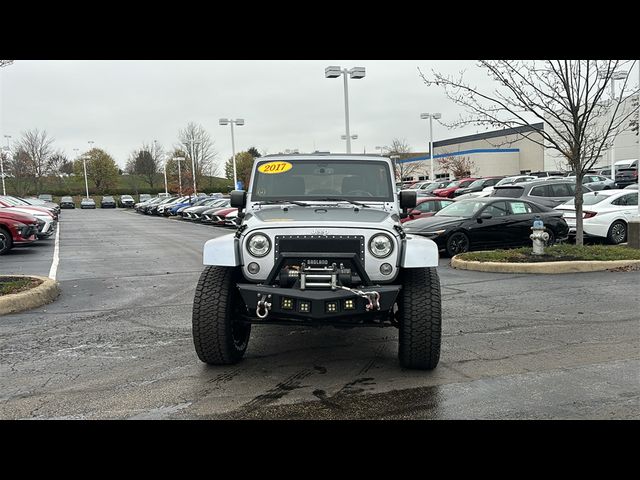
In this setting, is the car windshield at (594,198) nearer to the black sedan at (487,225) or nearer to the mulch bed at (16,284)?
the black sedan at (487,225)

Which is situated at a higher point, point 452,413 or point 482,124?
point 482,124

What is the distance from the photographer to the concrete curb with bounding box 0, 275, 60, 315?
312 inches

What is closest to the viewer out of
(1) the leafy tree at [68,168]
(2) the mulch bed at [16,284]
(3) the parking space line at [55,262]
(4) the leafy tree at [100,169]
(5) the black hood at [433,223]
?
(2) the mulch bed at [16,284]

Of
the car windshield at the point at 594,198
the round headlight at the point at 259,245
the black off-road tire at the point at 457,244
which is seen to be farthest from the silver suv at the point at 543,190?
the round headlight at the point at 259,245

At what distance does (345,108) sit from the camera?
26062mm

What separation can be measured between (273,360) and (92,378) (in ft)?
5.40

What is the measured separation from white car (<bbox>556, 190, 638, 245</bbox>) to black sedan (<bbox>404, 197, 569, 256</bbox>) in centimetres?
61

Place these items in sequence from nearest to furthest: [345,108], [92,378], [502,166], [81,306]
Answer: [92,378] → [81,306] → [345,108] → [502,166]

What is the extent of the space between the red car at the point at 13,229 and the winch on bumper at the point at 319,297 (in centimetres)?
1250

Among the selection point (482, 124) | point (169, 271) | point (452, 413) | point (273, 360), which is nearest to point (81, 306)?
point (169, 271)

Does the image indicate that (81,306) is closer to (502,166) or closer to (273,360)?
(273,360)

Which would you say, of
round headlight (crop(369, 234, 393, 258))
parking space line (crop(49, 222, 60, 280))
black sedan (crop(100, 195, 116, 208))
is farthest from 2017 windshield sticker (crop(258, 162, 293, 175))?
black sedan (crop(100, 195, 116, 208))

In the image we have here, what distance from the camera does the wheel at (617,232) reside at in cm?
1423
